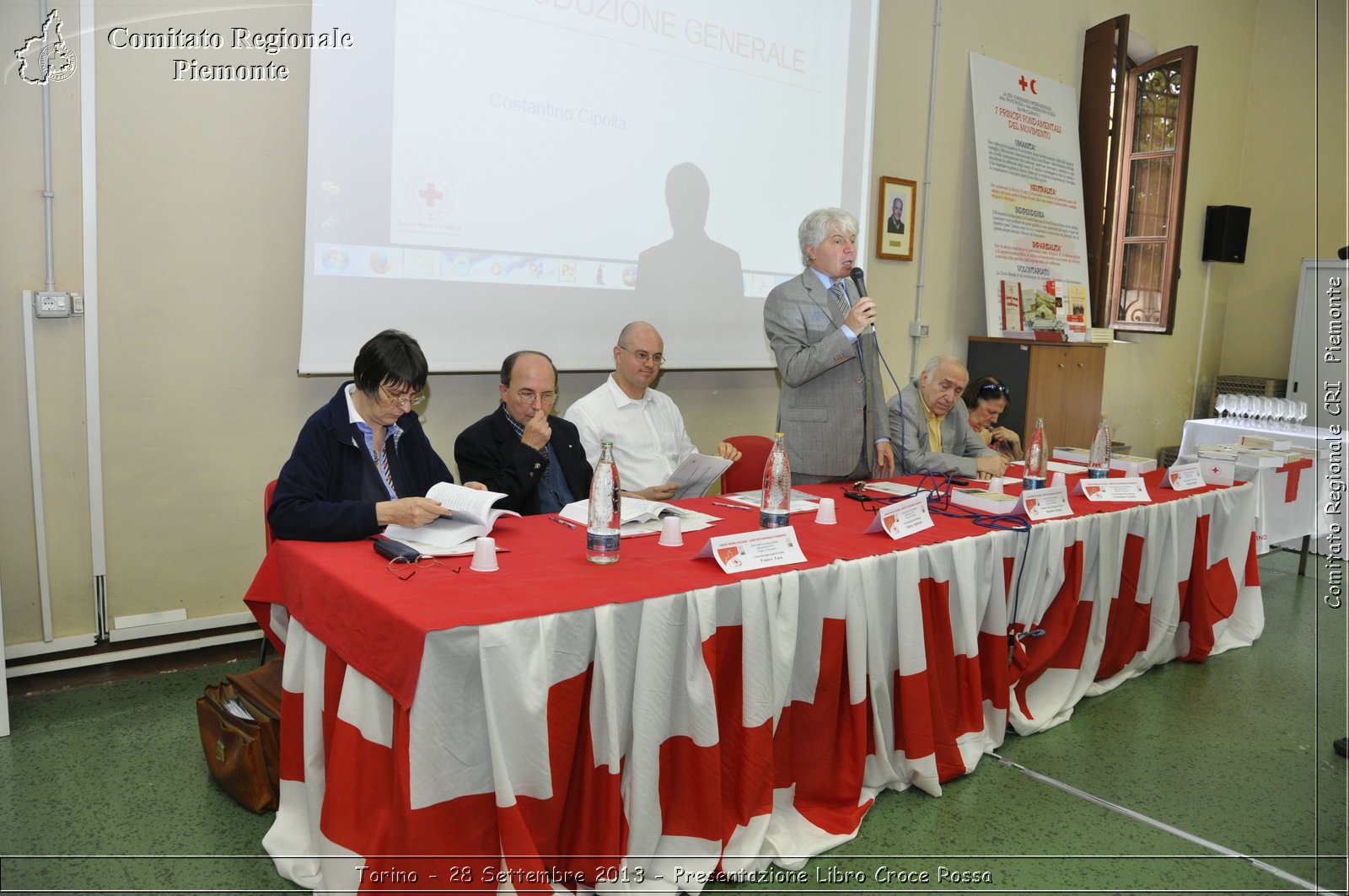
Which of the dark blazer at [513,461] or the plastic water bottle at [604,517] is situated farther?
the dark blazer at [513,461]

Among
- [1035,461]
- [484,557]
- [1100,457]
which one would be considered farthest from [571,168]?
[1100,457]

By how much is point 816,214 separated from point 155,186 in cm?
216

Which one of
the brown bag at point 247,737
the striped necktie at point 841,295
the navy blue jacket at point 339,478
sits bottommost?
the brown bag at point 247,737

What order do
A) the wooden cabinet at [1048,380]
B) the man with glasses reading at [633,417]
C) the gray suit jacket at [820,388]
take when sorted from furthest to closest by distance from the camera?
the wooden cabinet at [1048,380], the man with glasses reading at [633,417], the gray suit jacket at [820,388]

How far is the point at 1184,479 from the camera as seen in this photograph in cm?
326

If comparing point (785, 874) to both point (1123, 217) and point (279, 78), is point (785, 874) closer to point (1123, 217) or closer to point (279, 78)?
point (279, 78)

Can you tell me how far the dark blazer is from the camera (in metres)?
2.74

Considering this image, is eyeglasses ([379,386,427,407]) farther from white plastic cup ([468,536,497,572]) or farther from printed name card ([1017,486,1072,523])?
printed name card ([1017,486,1072,523])

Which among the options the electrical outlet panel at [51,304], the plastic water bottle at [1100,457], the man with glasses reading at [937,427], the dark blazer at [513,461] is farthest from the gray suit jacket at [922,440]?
the electrical outlet panel at [51,304]

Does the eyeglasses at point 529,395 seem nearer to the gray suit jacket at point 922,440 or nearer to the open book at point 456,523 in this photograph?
the open book at point 456,523

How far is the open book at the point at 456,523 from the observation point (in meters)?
1.98

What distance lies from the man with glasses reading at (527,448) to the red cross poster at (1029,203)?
129 inches

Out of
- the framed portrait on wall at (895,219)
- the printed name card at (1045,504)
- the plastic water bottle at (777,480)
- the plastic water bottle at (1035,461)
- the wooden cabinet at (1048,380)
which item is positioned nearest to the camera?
the plastic water bottle at (777,480)

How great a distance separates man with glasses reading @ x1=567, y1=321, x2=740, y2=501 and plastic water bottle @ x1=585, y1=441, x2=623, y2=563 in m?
1.12
